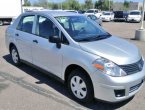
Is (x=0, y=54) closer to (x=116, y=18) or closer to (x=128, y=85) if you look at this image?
(x=128, y=85)

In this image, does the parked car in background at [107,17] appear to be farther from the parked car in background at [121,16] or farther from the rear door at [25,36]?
the rear door at [25,36]

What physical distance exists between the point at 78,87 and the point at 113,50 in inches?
39.6

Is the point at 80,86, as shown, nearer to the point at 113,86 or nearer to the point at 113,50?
the point at 113,86

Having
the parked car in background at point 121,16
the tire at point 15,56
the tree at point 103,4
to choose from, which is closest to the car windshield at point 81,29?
the tire at point 15,56

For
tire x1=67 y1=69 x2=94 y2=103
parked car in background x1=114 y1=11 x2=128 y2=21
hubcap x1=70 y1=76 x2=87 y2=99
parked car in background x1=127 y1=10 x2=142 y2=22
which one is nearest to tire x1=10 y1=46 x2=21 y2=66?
tire x1=67 y1=69 x2=94 y2=103

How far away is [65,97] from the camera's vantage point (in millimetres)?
4828

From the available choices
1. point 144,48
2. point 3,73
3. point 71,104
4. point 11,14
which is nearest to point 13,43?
point 3,73

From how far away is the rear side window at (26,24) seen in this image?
605cm

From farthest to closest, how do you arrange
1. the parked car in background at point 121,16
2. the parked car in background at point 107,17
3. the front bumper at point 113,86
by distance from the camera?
1. the parked car in background at point 121,16
2. the parked car in background at point 107,17
3. the front bumper at point 113,86

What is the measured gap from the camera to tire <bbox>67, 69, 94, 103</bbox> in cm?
426

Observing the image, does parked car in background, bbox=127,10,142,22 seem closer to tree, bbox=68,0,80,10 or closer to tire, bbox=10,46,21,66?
tire, bbox=10,46,21,66

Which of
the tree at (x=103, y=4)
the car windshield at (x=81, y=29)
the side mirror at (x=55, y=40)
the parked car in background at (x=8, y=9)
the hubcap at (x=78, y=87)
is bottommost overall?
the hubcap at (x=78, y=87)

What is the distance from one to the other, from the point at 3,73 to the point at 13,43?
1.00 m

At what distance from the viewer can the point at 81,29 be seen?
520 cm
